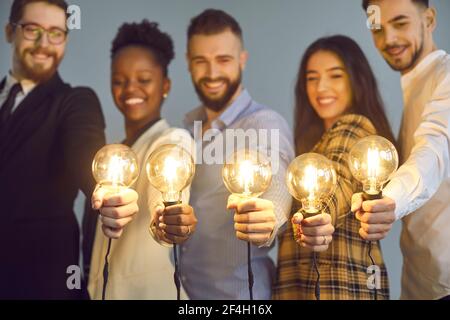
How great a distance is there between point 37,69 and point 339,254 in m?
1.28

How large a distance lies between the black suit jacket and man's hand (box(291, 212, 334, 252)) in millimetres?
844

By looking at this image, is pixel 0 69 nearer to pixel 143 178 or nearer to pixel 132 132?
pixel 132 132

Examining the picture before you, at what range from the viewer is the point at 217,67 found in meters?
1.98

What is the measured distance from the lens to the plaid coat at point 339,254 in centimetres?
168

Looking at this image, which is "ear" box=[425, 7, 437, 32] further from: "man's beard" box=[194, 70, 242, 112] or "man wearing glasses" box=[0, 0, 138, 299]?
"man wearing glasses" box=[0, 0, 138, 299]

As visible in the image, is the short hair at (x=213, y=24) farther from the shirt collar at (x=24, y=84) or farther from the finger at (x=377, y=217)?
the finger at (x=377, y=217)

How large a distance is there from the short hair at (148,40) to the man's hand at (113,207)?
71 centimetres

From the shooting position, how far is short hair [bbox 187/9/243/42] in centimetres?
200

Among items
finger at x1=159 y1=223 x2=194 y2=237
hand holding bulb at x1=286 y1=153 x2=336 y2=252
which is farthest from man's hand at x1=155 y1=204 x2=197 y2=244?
hand holding bulb at x1=286 y1=153 x2=336 y2=252

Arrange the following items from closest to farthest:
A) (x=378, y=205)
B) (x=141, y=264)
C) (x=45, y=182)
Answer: (x=378, y=205) < (x=141, y=264) < (x=45, y=182)

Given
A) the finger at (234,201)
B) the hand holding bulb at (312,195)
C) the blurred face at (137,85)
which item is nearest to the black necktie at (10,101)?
the blurred face at (137,85)

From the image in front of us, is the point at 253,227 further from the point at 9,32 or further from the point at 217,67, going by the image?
the point at 9,32

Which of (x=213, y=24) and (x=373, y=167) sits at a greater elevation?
(x=213, y=24)

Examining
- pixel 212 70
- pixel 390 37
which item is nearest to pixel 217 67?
pixel 212 70
